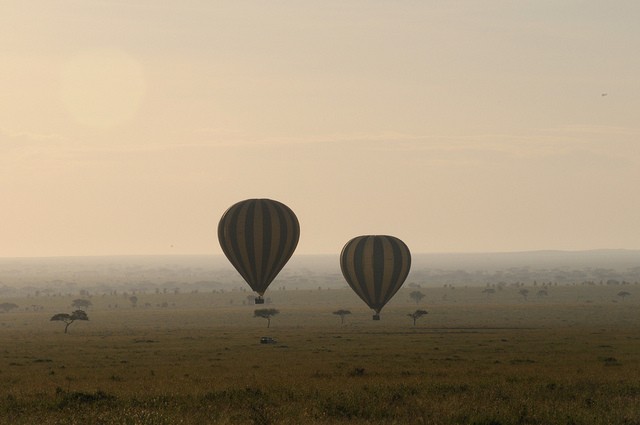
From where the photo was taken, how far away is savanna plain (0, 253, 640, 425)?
27109mm

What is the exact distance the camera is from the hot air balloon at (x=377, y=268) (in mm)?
87250

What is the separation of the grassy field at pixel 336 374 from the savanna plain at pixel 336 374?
102 mm

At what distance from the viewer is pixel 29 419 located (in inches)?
1026

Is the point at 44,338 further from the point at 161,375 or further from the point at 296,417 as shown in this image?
the point at 296,417

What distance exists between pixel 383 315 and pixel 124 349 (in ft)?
232

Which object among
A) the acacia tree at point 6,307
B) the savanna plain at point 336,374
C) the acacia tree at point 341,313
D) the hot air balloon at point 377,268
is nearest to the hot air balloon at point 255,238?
the savanna plain at point 336,374

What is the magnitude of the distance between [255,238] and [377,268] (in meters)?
17.8

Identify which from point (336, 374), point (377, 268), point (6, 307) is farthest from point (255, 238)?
point (6, 307)

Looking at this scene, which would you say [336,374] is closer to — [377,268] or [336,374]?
[336,374]

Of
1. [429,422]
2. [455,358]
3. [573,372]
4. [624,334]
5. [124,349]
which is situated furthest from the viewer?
[624,334]

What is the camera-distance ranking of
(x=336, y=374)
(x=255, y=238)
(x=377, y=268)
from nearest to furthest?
(x=336, y=374) → (x=255, y=238) → (x=377, y=268)

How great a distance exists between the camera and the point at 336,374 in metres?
44.4

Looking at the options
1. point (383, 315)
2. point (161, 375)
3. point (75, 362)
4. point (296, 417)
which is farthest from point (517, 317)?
point (296, 417)

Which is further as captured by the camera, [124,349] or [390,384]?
[124,349]
